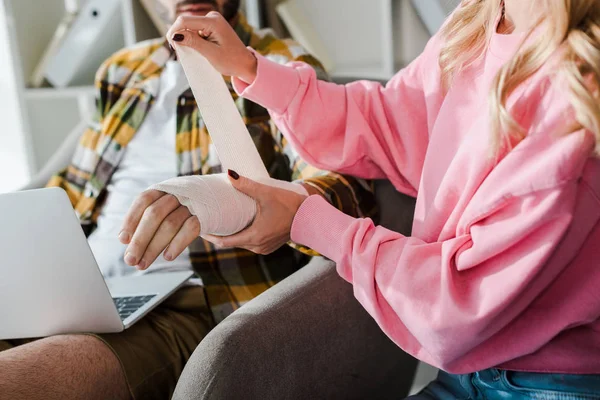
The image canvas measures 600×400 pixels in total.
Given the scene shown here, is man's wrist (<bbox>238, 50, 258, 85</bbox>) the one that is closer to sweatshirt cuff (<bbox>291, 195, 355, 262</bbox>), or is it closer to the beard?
sweatshirt cuff (<bbox>291, 195, 355, 262</bbox>)

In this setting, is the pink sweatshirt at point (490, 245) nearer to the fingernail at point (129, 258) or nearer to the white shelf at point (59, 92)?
the fingernail at point (129, 258)

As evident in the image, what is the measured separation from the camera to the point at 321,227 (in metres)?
0.78

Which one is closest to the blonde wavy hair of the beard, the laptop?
the laptop

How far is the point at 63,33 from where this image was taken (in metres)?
1.84

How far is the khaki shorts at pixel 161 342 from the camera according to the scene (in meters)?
0.94

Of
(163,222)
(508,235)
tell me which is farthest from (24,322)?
(508,235)

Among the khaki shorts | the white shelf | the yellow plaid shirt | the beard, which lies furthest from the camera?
the white shelf

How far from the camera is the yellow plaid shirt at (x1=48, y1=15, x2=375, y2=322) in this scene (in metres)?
1.13

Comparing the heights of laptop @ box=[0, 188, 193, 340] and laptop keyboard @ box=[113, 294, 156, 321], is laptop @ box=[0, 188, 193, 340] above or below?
above

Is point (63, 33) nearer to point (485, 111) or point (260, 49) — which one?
point (260, 49)

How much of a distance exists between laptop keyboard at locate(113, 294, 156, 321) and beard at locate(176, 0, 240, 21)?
0.58 metres

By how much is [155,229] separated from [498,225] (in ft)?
1.13

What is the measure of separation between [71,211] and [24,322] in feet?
0.75

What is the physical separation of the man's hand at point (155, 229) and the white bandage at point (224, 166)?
0.04 feet
